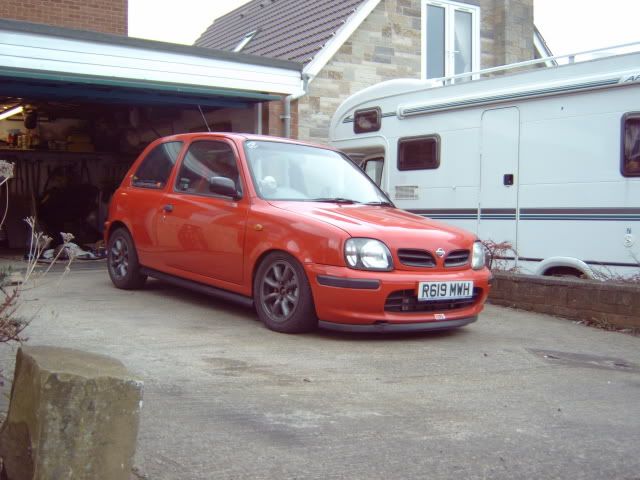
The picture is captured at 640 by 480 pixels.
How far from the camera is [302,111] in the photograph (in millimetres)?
13562

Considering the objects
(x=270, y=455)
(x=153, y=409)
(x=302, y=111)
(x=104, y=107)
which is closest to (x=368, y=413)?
(x=270, y=455)

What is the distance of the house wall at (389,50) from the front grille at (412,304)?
7696 millimetres

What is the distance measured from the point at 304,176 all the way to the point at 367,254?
152cm

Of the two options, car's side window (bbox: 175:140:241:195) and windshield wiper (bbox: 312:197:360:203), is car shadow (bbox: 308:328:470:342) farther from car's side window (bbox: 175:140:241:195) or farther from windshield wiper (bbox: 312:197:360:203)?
car's side window (bbox: 175:140:241:195)

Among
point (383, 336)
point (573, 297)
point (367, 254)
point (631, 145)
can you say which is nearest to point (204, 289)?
point (383, 336)

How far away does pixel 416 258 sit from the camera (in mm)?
6008

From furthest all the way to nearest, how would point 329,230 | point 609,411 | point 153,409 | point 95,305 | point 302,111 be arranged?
point 302,111
point 95,305
point 329,230
point 609,411
point 153,409

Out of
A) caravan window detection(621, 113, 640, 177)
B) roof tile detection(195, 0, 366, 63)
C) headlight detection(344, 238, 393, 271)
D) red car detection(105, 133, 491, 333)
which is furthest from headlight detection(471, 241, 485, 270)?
roof tile detection(195, 0, 366, 63)

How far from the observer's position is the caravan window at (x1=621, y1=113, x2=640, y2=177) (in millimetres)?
7719

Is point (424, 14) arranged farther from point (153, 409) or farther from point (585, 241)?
point (153, 409)

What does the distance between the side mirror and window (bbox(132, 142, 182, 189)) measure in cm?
126

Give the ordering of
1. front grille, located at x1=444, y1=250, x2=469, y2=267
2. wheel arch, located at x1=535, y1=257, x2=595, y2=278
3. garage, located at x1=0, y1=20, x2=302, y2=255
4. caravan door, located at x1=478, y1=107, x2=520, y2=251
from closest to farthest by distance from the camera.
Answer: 1. front grille, located at x1=444, y1=250, x2=469, y2=267
2. wheel arch, located at x1=535, y1=257, x2=595, y2=278
3. caravan door, located at x1=478, y1=107, x2=520, y2=251
4. garage, located at x1=0, y1=20, x2=302, y2=255

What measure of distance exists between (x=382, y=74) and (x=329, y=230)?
376 inches

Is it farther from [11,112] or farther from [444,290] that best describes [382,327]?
[11,112]
